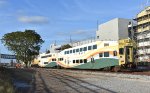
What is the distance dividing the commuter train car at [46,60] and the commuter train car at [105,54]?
67.6 feet

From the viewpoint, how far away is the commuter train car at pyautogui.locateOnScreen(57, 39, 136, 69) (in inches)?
1583

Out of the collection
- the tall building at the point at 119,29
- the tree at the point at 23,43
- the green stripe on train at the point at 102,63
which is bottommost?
the green stripe on train at the point at 102,63

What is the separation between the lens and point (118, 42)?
133 ft

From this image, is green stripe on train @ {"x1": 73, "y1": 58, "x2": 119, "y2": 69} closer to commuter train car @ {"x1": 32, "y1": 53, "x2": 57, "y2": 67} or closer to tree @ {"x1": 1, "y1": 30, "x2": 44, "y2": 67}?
commuter train car @ {"x1": 32, "y1": 53, "x2": 57, "y2": 67}

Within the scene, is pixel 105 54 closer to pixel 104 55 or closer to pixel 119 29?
pixel 104 55

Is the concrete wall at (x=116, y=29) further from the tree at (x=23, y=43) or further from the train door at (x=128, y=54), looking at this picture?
the train door at (x=128, y=54)

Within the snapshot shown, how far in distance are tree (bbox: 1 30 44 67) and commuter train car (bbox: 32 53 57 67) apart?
2.56m

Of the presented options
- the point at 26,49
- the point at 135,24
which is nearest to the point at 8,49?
the point at 26,49

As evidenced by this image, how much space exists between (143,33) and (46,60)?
3862cm

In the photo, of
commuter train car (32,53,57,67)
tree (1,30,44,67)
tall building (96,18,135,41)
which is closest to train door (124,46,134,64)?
commuter train car (32,53,57,67)

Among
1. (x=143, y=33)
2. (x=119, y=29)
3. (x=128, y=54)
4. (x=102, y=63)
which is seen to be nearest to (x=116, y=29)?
(x=119, y=29)

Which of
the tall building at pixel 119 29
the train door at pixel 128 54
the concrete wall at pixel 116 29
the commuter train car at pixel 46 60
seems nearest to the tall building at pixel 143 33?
the tall building at pixel 119 29

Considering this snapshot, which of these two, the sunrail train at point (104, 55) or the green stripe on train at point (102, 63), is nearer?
the sunrail train at point (104, 55)

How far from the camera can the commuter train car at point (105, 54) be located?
40.2 meters
